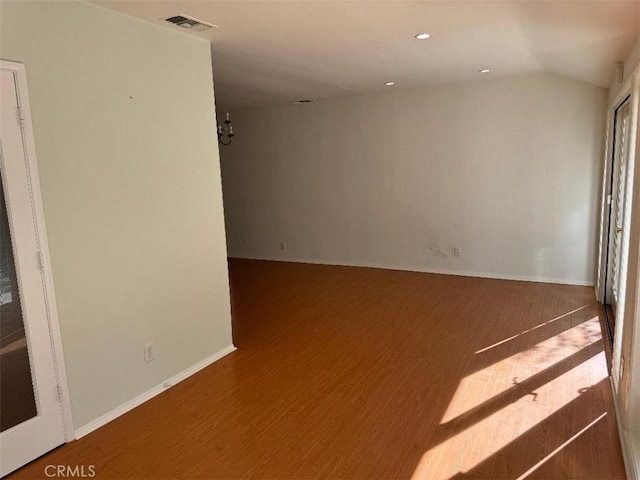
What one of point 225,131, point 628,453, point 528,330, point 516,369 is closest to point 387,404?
point 516,369

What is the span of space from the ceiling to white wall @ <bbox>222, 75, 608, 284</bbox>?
493 mm

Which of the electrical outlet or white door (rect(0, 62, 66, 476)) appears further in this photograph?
the electrical outlet

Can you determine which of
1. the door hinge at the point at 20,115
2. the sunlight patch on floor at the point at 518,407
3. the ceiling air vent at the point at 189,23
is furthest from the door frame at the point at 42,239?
the sunlight patch on floor at the point at 518,407

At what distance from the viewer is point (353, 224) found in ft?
22.0

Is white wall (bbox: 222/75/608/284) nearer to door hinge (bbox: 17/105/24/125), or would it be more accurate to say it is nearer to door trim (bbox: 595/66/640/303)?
door trim (bbox: 595/66/640/303)

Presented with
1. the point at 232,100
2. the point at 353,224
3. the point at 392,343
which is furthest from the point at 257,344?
the point at 232,100

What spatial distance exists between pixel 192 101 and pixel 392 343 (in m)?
2.49

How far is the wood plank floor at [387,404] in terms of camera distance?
2326 millimetres

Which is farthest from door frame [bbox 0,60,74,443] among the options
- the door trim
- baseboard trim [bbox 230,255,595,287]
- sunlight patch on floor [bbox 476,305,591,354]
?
the door trim

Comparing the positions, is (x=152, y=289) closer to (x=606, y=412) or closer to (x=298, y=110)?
(x=606, y=412)

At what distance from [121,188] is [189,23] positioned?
3.77 feet

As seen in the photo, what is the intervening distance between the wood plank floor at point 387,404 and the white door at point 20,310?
0.60 ft

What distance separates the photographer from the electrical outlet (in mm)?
3031

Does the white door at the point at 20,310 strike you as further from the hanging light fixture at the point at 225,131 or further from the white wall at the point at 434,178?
the white wall at the point at 434,178
